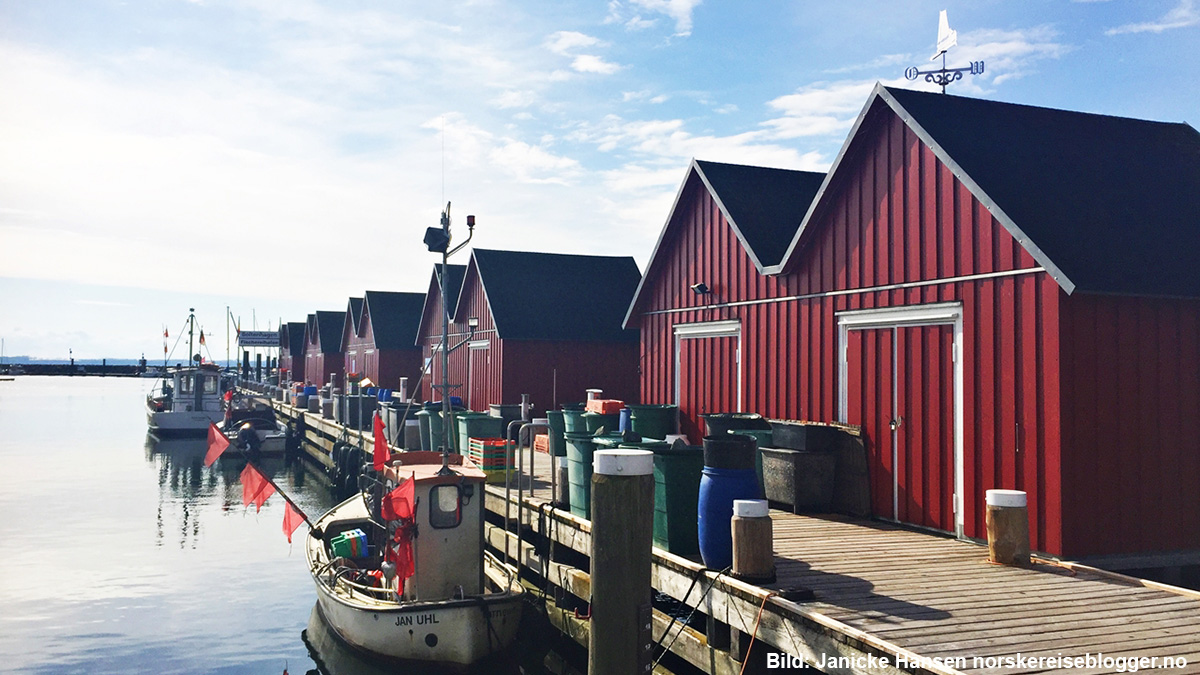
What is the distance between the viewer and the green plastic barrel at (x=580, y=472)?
12.4m

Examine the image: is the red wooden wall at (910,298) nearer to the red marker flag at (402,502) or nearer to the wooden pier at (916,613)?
the wooden pier at (916,613)

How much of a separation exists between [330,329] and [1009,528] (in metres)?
55.3

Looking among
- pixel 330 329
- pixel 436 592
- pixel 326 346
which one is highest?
pixel 330 329

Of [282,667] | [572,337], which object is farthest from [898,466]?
[572,337]

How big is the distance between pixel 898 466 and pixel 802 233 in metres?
4.06

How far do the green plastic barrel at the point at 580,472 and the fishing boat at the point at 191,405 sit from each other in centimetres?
4064

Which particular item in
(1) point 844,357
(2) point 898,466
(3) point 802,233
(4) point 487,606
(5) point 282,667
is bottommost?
(5) point 282,667

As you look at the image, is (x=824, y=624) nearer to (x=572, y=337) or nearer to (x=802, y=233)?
(x=802, y=233)

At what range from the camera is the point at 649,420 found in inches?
681

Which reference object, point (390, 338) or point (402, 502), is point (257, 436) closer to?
point (390, 338)

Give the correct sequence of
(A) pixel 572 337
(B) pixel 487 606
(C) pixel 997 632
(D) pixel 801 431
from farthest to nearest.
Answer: (A) pixel 572 337 < (D) pixel 801 431 < (B) pixel 487 606 < (C) pixel 997 632

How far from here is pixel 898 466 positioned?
12250 mm

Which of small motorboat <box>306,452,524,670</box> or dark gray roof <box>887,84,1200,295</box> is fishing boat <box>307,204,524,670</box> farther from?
dark gray roof <box>887,84,1200,295</box>

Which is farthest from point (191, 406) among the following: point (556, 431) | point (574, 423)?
point (574, 423)
